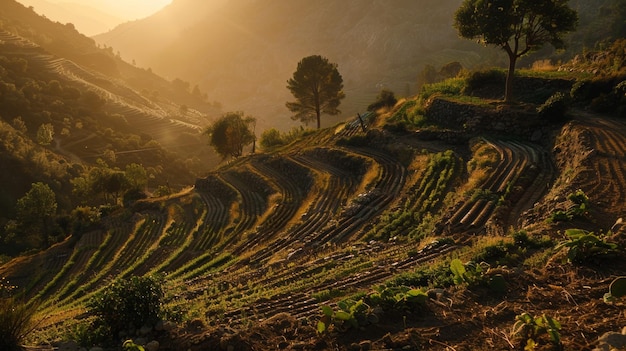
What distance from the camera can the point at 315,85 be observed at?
62.2 m

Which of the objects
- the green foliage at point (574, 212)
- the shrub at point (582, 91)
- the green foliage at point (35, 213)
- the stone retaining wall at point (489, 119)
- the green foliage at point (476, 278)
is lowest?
the green foliage at point (35, 213)

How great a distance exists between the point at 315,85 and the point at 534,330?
190ft

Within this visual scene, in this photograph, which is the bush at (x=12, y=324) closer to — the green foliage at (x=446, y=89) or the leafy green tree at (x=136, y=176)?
the green foliage at (x=446, y=89)

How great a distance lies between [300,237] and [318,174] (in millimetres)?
13598

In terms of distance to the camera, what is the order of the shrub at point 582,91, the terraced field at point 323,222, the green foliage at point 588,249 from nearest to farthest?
the green foliage at point 588,249, the terraced field at point 323,222, the shrub at point 582,91

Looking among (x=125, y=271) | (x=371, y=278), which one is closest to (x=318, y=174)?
(x=125, y=271)

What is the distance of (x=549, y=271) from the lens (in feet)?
33.5

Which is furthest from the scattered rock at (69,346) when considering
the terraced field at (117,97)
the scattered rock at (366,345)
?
the terraced field at (117,97)

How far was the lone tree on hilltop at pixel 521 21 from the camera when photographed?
29.3 m

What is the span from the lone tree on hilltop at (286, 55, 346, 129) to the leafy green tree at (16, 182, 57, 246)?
3944 cm

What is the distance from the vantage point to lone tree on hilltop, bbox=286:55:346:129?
61344 mm

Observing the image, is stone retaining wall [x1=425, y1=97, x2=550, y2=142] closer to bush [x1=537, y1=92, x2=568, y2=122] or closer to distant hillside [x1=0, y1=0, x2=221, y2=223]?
bush [x1=537, y1=92, x2=568, y2=122]

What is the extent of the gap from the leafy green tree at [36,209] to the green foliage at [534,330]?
62139 millimetres

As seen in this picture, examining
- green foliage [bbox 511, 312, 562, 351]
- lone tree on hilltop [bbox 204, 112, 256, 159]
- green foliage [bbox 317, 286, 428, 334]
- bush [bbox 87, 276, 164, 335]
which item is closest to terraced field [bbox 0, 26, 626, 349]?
green foliage [bbox 317, 286, 428, 334]
